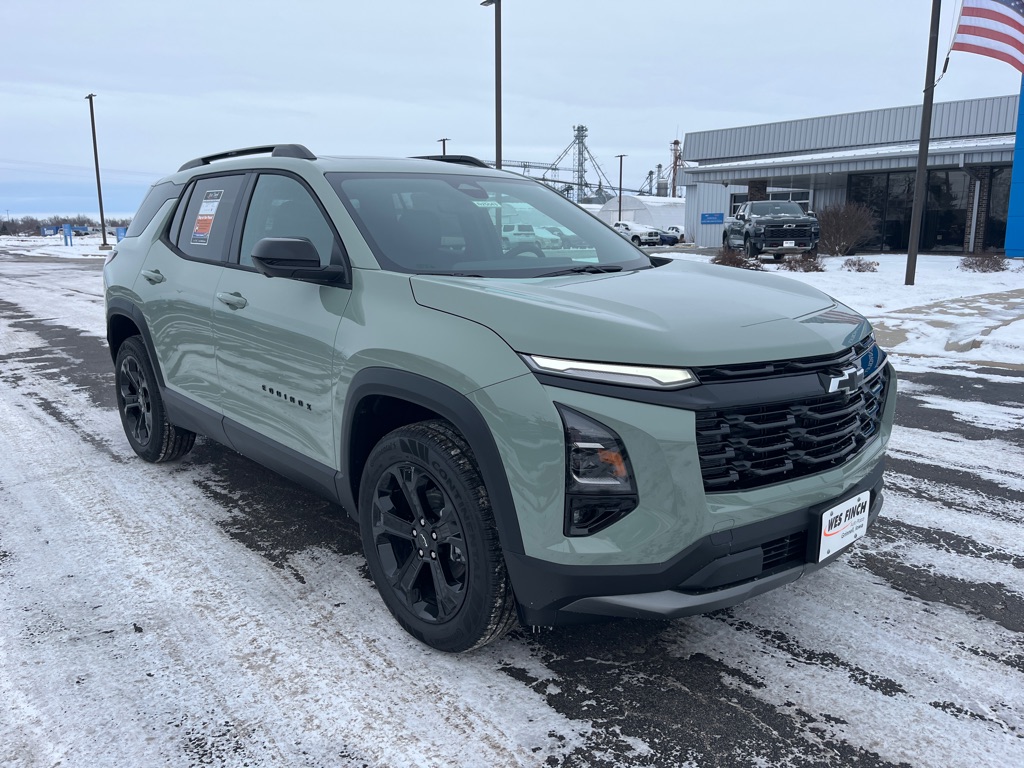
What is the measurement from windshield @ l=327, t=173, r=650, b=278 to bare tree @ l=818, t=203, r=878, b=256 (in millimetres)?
22444

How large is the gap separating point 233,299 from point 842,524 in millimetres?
2865

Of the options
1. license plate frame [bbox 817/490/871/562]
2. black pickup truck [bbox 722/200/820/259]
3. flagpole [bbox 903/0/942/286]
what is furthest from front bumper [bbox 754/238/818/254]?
license plate frame [bbox 817/490/871/562]

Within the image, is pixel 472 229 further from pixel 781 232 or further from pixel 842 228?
pixel 842 228

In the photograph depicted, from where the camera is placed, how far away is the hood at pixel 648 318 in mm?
2408

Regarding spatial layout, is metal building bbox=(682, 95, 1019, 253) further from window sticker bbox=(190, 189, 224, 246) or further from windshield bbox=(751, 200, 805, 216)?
window sticker bbox=(190, 189, 224, 246)

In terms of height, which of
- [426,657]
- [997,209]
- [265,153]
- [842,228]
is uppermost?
[997,209]

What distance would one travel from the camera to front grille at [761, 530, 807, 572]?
8.19 feet

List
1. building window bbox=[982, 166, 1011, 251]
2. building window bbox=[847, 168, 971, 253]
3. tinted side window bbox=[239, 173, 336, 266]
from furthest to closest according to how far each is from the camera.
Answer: building window bbox=[847, 168, 971, 253], building window bbox=[982, 166, 1011, 251], tinted side window bbox=[239, 173, 336, 266]

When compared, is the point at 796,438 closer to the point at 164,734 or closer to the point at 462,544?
the point at 462,544

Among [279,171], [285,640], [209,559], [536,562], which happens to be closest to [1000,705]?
[536,562]

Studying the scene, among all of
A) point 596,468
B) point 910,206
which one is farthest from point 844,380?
point 910,206

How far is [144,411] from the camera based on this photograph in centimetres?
511

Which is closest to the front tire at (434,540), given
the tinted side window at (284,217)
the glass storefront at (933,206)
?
the tinted side window at (284,217)

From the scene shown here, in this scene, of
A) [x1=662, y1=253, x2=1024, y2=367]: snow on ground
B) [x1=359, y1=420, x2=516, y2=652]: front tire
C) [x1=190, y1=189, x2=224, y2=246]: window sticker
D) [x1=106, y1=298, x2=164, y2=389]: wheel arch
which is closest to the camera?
[x1=359, y1=420, x2=516, y2=652]: front tire
